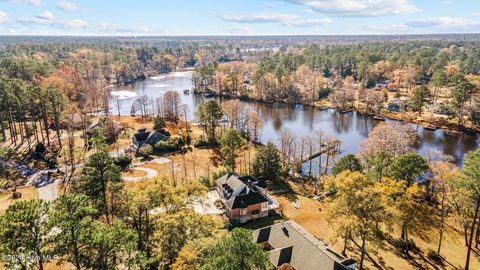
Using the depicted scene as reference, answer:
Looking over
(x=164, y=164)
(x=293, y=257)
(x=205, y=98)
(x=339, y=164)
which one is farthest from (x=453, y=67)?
(x=293, y=257)

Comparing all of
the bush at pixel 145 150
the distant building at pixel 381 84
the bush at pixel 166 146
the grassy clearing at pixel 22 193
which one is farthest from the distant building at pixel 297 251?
the distant building at pixel 381 84

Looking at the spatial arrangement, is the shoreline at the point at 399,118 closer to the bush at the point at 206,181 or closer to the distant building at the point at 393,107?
the distant building at the point at 393,107

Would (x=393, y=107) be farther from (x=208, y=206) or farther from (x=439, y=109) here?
(x=208, y=206)

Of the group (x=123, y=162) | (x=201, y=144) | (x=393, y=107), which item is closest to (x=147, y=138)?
(x=123, y=162)

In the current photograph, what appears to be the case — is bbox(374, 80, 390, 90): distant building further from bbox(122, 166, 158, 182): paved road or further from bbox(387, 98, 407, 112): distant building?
bbox(122, 166, 158, 182): paved road

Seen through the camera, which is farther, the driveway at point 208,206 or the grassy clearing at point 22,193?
the grassy clearing at point 22,193

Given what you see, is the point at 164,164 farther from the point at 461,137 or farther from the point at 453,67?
the point at 453,67
